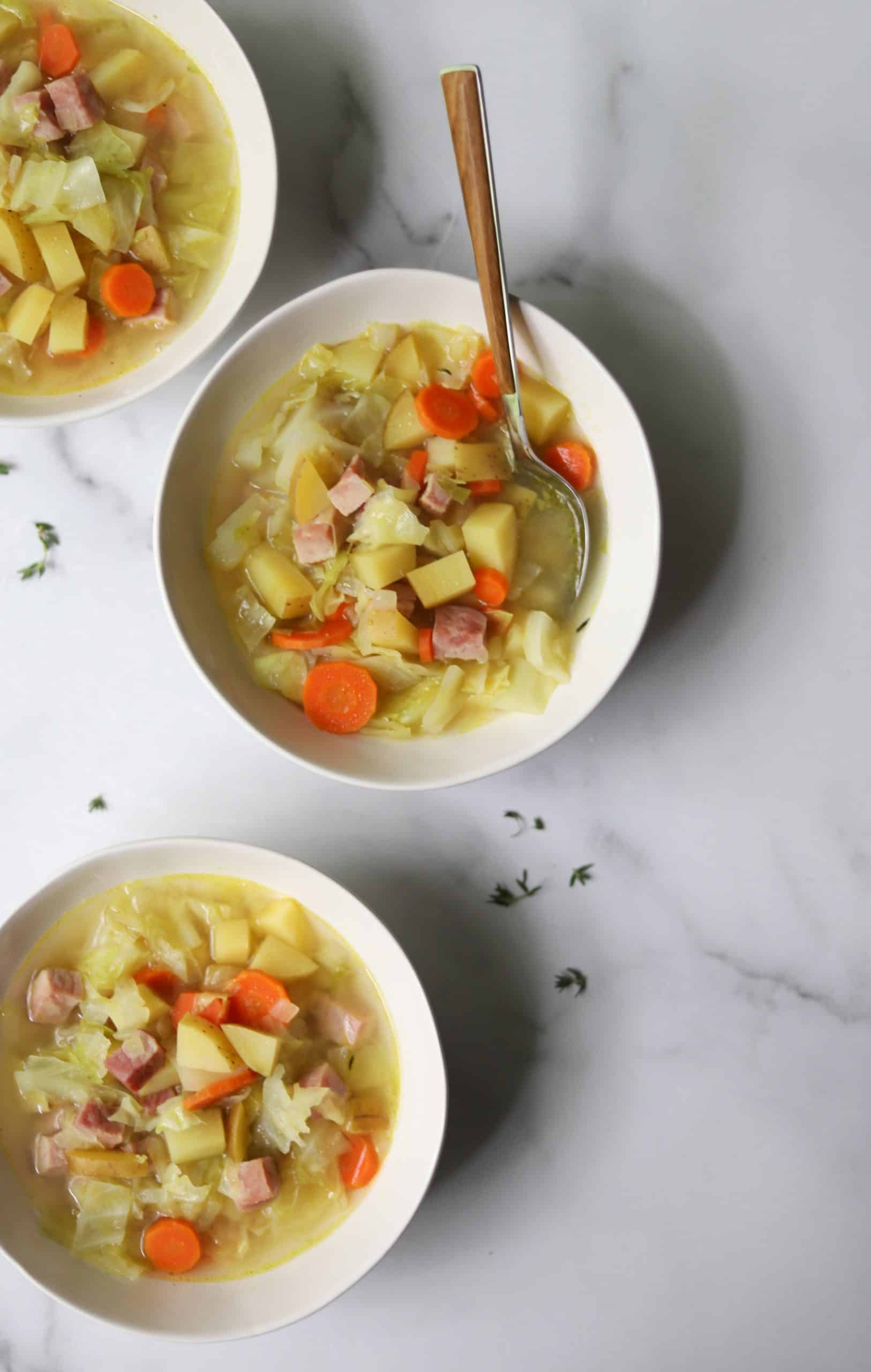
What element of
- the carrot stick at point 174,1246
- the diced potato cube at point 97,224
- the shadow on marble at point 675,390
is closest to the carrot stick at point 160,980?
the carrot stick at point 174,1246

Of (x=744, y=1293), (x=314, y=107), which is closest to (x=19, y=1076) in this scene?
(x=744, y=1293)

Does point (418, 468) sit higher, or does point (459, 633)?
point (418, 468)

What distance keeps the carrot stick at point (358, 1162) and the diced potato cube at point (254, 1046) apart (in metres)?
0.32

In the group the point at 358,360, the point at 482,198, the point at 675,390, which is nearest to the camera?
the point at 482,198

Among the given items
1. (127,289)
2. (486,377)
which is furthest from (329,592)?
(127,289)

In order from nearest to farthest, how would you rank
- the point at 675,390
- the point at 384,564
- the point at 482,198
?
the point at 482,198 → the point at 384,564 → the point at 675,390

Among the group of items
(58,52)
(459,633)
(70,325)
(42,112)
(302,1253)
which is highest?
(58,52)

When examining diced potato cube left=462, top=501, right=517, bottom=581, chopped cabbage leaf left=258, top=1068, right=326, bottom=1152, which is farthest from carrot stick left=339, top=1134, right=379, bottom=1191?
diced potato cube left=462, top=501, right=517, bottom=581

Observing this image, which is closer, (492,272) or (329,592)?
(492,272)

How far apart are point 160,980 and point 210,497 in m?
1.32

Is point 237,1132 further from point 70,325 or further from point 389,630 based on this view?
point 70,325

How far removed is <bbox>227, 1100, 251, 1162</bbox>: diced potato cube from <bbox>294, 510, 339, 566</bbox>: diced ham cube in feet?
4.86

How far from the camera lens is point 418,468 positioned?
8.69ft

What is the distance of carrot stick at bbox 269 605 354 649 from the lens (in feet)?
8.73
